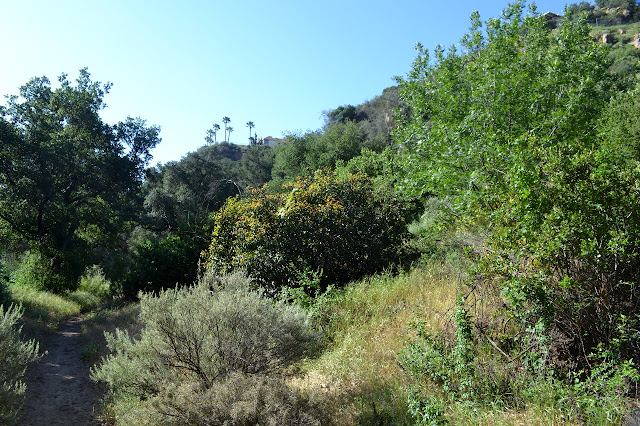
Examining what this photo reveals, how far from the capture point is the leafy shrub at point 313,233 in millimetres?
9000

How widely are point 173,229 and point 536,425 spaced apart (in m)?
21.3

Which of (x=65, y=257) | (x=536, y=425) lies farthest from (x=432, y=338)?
(x=65, y=257)

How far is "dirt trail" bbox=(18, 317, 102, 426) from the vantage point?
6.18 meters

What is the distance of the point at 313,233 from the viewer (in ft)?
30.6

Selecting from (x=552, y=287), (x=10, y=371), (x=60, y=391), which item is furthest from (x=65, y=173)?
(x=552, y=287)

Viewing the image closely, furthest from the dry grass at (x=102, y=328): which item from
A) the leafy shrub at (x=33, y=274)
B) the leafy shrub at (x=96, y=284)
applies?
the leafy shrub at (x=96, y=284)

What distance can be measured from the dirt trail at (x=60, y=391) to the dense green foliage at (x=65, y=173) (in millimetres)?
8309

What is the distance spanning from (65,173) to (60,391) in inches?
489

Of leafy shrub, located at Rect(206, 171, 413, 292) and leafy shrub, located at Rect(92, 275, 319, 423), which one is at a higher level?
leafy shrub, located at Rect(206, 171, 413, 292)

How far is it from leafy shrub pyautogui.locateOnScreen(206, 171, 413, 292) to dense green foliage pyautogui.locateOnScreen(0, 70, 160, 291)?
10.5 m

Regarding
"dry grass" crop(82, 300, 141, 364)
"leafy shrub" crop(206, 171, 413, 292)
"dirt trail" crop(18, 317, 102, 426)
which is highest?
"leafy shrub" crop(206, 171, 413, 292)

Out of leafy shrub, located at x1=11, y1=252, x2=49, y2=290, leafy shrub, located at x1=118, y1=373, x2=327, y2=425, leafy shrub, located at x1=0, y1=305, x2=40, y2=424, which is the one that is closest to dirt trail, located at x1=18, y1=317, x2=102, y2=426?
leafy shrub, located at x1=0, y1=305, x2=40, y2=424

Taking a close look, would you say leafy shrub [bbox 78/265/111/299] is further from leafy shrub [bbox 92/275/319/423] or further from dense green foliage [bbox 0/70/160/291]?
leafy shrub [bbox 92/275/319/423]

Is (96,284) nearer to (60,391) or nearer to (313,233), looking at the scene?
(60,391)
